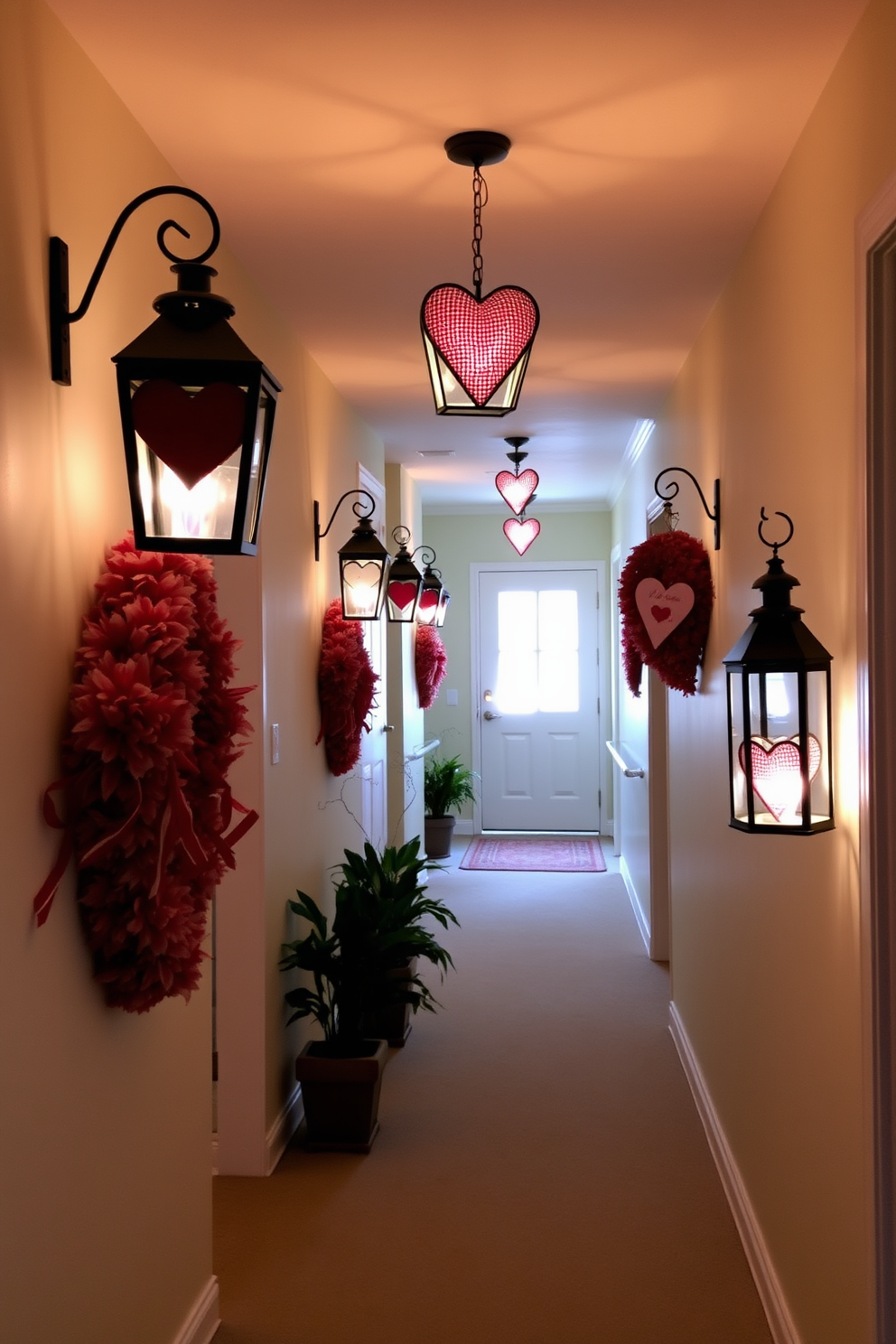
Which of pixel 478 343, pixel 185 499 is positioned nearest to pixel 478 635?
pixel 478 343

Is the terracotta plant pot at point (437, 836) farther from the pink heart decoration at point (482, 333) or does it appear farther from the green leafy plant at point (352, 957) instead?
the pink heart decoration at point (482, 333)

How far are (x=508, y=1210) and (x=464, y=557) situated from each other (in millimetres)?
6279

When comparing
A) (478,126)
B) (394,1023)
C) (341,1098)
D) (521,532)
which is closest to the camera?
(478,126)

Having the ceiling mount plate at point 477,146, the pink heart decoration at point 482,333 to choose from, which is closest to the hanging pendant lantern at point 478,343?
the pink heart decoration at point 482,333

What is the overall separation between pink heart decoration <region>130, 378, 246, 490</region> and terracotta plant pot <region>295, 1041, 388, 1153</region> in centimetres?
234

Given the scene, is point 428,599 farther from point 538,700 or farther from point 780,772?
point 780,772

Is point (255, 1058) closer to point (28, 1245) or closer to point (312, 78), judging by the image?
point (28, 1245)

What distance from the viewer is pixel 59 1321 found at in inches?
68.6

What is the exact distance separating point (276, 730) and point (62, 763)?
1.66 meters

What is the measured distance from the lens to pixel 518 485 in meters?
5.66

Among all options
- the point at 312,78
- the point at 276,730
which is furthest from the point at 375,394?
the point at 312,78

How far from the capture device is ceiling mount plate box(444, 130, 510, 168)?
7.52 feet

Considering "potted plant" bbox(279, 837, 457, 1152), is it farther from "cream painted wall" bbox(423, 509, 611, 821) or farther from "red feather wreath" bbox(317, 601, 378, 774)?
"cream painted wall" bbox(423, 509, 611, 821)

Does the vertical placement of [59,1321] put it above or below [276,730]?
below
